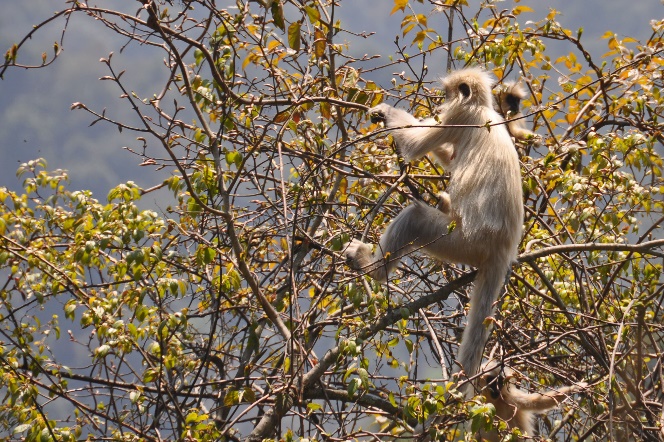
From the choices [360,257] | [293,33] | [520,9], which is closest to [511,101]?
[520,9]

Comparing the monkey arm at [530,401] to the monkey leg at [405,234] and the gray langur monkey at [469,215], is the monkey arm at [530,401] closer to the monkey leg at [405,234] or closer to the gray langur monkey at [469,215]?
the gray langur monkey at [469,215]

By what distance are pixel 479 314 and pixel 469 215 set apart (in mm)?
701

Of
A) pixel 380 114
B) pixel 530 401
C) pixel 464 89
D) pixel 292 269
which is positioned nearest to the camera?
pixel 292 269

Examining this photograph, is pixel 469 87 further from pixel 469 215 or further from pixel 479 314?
pixel 479 314

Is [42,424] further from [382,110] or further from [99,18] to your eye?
[382,110]

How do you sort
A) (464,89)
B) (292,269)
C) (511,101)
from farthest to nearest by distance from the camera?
(511,101), (464,89), (292,269)

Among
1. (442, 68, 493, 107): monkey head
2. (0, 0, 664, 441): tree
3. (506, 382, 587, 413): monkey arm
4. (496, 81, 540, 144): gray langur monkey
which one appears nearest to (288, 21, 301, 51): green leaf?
(0, 0, 664, 441): tree

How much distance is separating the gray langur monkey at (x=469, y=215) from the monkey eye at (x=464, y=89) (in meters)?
0.17

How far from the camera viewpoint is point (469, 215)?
4895 millimetres

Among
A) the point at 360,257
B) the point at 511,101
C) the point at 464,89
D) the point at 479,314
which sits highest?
the point at 511,101

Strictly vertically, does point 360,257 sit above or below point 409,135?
below

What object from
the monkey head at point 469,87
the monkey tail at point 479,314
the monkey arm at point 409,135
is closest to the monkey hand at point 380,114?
the monkey arm at point 409,135

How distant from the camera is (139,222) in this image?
357 centimetres

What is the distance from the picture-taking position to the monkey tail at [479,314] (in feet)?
14.0
